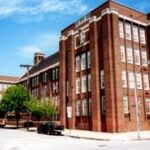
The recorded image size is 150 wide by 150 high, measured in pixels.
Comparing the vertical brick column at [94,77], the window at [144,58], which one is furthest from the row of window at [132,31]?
the vertical brick column at [94,77]

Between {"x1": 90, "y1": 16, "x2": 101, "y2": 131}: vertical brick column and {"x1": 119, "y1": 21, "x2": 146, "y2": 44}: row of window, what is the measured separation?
3.49 meters

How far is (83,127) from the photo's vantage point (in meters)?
41.5

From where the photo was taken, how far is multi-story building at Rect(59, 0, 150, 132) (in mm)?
36406

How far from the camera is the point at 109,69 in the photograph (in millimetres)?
36594

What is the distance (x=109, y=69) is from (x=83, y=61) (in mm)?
7296

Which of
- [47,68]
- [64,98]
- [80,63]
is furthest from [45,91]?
[80,63]

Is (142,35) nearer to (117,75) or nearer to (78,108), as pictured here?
(117,75)

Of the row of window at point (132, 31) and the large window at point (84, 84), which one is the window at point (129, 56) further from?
the large window at point (84, 84)

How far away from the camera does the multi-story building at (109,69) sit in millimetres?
36406

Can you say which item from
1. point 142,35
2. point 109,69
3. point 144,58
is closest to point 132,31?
point 142,35

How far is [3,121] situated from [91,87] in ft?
142

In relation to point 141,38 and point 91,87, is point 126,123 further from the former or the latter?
point 141,38

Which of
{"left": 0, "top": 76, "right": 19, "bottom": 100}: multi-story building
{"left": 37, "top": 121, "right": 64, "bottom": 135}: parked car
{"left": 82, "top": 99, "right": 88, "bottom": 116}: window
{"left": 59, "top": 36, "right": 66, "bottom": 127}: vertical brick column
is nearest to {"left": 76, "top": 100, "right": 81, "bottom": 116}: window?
{"left": 82, "top": 99, "right": 88, "bottom": 116}: window

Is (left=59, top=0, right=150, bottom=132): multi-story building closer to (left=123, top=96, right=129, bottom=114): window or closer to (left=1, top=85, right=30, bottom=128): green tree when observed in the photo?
(left=123, top=96, right=129, bottom=114): window
